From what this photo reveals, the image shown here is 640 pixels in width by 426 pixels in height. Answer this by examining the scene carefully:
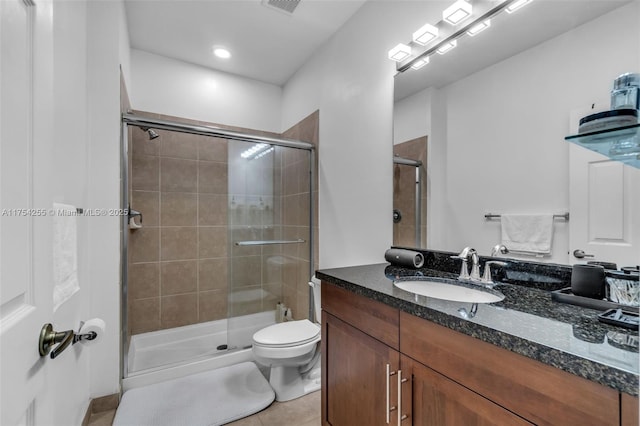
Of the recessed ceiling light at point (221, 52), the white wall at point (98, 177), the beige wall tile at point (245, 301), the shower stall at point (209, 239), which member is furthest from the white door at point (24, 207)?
the recessed ceiling light at point (221, 52)

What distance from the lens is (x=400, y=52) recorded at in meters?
1.67

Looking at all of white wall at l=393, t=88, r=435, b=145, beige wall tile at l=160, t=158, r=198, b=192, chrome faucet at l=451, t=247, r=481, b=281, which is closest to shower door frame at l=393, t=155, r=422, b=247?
white wall at l=393, t=88, r=435, b=145

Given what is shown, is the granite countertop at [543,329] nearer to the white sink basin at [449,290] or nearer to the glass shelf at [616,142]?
the white sink basin at [449,290]

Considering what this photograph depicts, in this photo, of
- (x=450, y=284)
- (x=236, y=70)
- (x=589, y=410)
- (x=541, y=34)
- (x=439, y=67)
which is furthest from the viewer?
(x=236, y=70)

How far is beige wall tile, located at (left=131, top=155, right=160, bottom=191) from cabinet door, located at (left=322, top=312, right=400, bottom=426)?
217 cm

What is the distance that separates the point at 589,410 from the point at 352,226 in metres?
1.61

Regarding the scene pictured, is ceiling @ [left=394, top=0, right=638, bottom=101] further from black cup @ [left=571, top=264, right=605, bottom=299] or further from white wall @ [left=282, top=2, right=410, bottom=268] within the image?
black cup @ [left=571, top=264, right=605, bottom=299]

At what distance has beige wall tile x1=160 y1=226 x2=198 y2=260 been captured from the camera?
2.70 metres

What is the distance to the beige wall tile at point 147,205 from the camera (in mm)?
2586

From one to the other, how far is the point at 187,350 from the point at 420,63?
117 inches

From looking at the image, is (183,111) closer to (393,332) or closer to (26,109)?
(26,109)

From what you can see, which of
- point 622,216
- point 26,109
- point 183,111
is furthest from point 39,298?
point 183,111

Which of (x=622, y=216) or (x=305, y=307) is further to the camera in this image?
(x=305, y=307)

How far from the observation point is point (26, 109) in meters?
0.59
